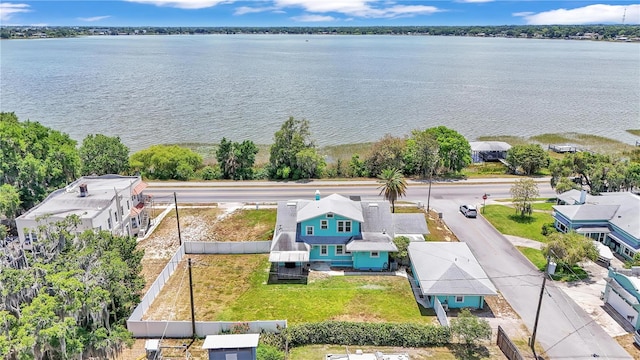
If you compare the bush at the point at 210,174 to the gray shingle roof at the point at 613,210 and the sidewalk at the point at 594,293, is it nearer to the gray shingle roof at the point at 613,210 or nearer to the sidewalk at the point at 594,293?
the gray shingle roof at the point at 613,210

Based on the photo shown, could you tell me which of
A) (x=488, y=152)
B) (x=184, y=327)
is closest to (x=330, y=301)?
(x=184, y=327)

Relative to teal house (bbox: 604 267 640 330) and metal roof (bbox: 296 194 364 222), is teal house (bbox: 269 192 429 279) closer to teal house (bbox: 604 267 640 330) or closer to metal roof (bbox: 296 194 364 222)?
metal roof (bbox: 296 194 364 222)

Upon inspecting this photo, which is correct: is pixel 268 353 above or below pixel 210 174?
above

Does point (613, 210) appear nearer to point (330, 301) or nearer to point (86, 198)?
point (330, 301)

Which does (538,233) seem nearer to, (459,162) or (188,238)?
(459,162)

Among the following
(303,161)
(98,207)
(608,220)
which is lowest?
(608,220)

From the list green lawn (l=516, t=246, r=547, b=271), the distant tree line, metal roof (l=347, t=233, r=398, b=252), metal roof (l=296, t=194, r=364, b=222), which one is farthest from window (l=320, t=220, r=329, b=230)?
the distant tree line
